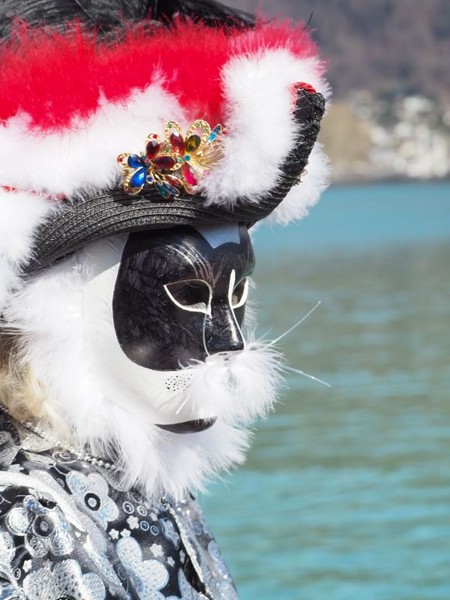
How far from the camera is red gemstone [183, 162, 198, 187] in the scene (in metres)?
1.63

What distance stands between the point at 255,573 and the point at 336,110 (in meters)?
100

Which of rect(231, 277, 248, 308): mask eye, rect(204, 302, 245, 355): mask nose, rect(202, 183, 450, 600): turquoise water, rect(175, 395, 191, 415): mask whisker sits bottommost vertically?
rect(202, 183, 450, 600): turquoise water

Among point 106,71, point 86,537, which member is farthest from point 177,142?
point 86,537

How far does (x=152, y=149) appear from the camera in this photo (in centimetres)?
162

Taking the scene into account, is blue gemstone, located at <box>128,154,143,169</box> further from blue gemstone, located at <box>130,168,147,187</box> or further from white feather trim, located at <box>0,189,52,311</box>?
white feather trim, located at <box>0,189,52,311</box>

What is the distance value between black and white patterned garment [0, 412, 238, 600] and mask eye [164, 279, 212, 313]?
0.81 ft

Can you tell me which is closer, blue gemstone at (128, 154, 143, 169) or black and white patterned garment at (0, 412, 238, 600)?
black and white patterned garment at (0, 412, 238, 600)

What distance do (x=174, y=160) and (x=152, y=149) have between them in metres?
0.03

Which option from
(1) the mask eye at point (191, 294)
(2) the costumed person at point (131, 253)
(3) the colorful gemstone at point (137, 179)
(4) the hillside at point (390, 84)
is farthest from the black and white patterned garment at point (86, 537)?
(4) the hillside at point (390, 84)

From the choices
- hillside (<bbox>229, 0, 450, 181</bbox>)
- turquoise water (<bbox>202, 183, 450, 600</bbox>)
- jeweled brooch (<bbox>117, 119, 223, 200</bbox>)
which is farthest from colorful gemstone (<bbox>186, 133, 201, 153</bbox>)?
hillside (<bbox>229, 0, 450, 181</bbox>)

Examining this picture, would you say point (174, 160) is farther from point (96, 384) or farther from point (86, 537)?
point (86, 537)

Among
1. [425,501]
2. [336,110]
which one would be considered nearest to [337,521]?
[425,501]

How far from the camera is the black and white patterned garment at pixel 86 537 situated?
1.47m

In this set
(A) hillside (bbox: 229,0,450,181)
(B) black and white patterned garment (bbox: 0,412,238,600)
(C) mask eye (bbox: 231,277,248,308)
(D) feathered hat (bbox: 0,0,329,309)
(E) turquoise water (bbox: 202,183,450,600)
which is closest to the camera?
(B) black and white patterned garment (bbox: 0,412,238,600)
